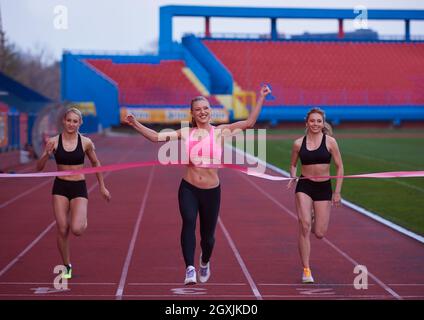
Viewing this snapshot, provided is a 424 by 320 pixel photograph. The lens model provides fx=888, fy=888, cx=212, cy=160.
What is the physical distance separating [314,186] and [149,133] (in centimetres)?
187

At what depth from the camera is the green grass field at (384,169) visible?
16312 mm

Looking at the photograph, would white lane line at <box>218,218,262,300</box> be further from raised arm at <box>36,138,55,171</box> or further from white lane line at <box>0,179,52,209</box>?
white lane line at <box>0,179,52,209</box>

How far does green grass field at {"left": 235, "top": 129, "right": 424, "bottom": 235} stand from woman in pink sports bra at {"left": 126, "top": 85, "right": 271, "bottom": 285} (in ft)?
18.9

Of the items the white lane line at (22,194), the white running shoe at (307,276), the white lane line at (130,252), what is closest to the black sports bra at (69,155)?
the white lane line at (130,252)

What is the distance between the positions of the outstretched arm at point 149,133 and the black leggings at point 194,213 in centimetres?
47

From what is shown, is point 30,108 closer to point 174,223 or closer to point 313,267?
point 174,223

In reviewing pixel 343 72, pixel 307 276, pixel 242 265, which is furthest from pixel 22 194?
pixel 343 72

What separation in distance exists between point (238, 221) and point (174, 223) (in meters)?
1.10

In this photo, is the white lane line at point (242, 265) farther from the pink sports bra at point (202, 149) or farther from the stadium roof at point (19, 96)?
the stadium roof at point (19, 96)

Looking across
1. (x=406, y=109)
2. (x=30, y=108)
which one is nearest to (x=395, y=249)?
(x=30, y=108)

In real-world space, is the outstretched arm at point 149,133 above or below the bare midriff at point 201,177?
above

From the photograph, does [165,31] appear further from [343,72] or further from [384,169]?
[384,169]

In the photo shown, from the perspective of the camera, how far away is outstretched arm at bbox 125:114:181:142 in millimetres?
8031

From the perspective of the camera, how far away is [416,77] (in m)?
53.2
